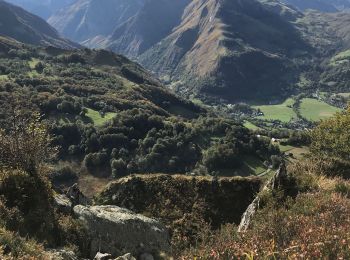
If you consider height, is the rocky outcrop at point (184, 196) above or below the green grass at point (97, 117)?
above

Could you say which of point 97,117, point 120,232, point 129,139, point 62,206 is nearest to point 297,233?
point 120,232

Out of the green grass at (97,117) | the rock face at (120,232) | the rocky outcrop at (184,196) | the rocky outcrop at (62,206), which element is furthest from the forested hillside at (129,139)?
the rock face at (120,232)

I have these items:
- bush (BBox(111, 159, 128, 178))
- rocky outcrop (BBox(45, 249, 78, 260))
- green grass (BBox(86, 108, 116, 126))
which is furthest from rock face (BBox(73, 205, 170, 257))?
green grass (BBox(86, 108, 116, 126))

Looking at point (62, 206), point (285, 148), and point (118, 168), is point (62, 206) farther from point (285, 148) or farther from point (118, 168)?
point (285, 148)

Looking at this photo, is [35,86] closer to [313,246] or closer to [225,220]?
[225,220]

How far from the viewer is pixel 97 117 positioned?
146 metres

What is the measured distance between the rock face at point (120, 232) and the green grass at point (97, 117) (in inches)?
4851

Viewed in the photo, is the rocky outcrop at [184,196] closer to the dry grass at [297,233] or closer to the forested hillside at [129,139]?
the dry grass at [297,233]

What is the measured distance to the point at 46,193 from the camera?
14.8 metres

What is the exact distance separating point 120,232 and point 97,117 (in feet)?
435

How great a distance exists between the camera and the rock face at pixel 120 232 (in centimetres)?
1504

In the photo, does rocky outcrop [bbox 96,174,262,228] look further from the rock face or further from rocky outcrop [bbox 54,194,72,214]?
rocky outcrop [bbox 54,194,72,214]

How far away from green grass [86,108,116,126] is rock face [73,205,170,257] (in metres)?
123

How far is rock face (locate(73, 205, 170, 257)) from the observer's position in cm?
1504
